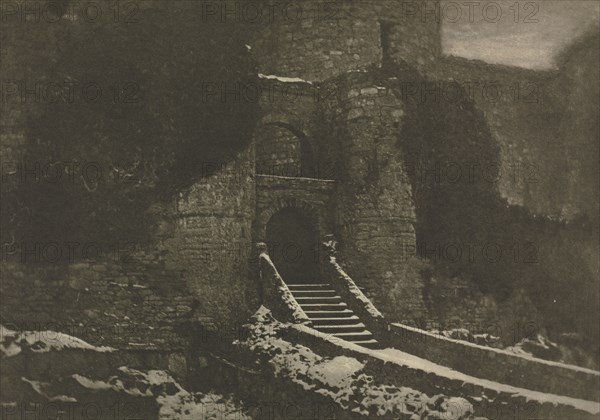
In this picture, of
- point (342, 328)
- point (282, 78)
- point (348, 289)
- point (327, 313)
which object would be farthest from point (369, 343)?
point (282, 78)

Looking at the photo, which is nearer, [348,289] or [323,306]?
[323,306]

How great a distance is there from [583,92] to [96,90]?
15712mm

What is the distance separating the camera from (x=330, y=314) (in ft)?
60.7

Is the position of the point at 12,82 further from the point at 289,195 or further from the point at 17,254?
Answer: the point at 289,195

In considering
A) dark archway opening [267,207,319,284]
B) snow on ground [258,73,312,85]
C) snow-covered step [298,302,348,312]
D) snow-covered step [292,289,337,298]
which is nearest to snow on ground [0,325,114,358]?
snow-covered step [298,302,348,312]

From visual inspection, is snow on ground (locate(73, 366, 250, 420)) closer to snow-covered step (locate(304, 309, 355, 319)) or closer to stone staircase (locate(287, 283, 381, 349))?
stone staircase (locate(287, 283, 381, 349))

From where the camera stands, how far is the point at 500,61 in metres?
24.2

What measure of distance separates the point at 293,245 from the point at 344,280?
73.6 inches

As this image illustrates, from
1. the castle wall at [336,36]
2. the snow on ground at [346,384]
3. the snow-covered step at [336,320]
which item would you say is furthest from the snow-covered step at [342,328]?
the castle wall at [336,36]

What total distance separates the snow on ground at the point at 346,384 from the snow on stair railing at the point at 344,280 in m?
2.18

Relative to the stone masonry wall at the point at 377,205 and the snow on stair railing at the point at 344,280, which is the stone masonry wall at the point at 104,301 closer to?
the snow on stair railing at the point at 344,280

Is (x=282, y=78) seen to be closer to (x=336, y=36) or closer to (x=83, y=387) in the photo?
(x=336, y=36)

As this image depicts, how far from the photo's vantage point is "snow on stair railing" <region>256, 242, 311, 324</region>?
17422 millimetres

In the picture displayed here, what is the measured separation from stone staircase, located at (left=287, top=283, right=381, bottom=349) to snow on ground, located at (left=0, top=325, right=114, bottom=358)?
471 cm
